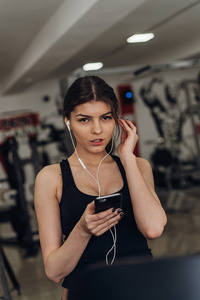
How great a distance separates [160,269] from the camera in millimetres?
769

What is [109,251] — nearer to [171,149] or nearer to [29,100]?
[171,149]

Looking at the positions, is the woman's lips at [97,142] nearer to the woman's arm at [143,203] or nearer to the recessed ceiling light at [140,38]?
the woman's arm at [143,203]

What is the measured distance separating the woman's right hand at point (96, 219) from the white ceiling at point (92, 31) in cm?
235

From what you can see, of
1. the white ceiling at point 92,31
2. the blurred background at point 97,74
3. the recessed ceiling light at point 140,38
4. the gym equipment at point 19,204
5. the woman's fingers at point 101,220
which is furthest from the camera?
the gym equipment at point 19,204

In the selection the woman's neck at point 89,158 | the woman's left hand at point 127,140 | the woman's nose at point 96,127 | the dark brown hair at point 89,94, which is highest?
the dark brown hair at point 89,94

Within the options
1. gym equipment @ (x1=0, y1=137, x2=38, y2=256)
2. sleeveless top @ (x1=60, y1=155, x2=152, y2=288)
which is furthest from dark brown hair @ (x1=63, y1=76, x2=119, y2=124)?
gym equipment @ (x1=0, y1=137, x2=38, y2=256)

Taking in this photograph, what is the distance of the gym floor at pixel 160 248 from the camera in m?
3.72

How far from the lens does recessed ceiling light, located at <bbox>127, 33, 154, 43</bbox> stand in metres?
4.37

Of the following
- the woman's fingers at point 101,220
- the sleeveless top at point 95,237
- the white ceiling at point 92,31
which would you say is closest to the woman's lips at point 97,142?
the sleeveless top at point 95,237

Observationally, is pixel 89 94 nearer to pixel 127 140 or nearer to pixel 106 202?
pixel 127 140

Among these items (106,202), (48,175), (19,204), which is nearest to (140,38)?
(19,204)

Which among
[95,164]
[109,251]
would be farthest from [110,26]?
[109,251]

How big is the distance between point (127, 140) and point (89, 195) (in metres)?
0.24

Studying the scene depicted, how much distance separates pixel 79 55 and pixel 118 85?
395cm
